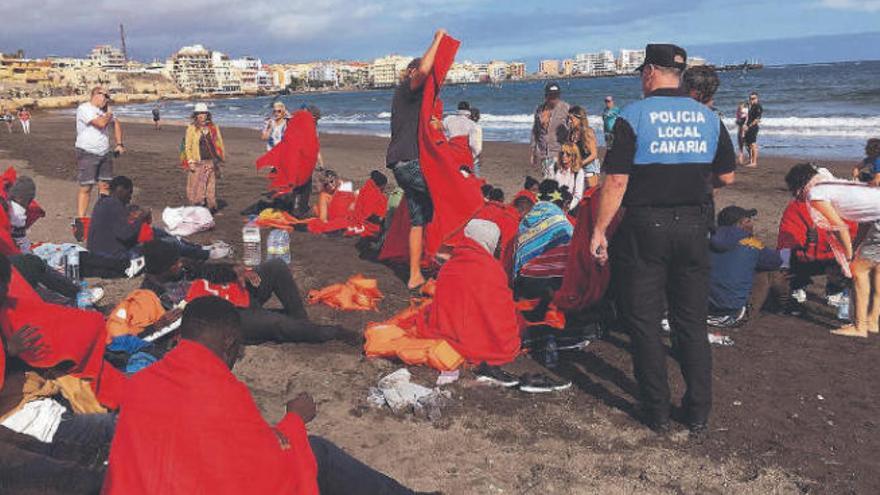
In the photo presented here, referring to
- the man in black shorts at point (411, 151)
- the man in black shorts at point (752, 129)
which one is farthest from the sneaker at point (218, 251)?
the man in black shorts at point (752, 129)

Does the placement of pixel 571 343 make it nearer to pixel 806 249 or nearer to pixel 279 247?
pixel 806 249

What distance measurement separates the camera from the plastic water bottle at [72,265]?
268 inches

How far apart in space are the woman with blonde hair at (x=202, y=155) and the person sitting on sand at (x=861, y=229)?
8283mm

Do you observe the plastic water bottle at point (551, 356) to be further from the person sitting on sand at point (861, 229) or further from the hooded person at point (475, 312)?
the person sitting on sand at point (861, 229)

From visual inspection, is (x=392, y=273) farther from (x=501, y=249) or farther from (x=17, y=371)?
(x=17, y=371)

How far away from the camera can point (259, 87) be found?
163750mm

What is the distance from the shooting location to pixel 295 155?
10.6 metres

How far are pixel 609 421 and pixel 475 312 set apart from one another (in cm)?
125

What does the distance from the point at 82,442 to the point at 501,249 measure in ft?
13.0

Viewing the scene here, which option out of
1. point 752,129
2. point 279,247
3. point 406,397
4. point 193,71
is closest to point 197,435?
point 406,397

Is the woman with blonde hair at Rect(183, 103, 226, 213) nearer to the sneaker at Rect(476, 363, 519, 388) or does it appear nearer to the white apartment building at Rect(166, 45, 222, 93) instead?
the sneaker at Rect(476, 363, 519, 388)

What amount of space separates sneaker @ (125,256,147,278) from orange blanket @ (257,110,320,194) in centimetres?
361

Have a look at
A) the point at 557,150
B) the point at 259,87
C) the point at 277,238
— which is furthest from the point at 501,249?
the point at 259,87

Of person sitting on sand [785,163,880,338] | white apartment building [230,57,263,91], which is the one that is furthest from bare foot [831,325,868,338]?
white apartment building [230,57,263,91]
